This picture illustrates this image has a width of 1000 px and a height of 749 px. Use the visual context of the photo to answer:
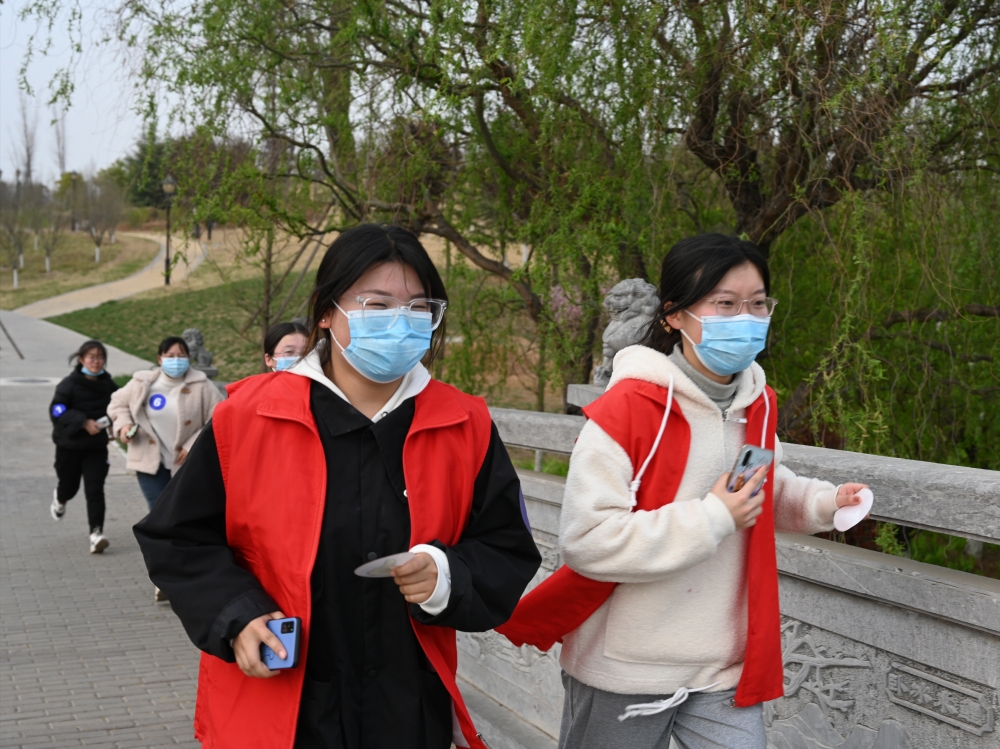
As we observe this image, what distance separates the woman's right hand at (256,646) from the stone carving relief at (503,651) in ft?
7.38

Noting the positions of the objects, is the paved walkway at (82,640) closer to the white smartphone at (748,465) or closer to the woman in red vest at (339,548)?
the woman in red vest at (339,548)

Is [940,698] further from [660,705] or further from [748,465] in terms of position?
[748,465]

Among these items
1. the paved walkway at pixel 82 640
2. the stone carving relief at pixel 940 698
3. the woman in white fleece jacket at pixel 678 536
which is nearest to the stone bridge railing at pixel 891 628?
the stone carving relief at pixel 940 698

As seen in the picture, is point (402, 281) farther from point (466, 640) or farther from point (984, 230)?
point (984, 230)

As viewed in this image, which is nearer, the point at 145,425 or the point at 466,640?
the point at 466,640

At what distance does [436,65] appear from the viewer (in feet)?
21.8

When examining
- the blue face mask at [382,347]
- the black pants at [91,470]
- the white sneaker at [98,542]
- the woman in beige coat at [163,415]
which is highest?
the blue face mask at [382,347]

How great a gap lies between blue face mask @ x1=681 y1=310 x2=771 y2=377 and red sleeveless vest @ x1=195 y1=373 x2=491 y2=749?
0.61 m

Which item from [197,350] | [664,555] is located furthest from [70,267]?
[664,555]

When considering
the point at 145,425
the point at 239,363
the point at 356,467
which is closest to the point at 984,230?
the point at 356,467

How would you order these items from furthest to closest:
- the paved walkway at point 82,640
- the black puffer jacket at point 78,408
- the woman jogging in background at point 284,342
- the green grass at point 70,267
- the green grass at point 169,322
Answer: the green grass at point 70,267
the green grass at point 169,322
the black puffer jacket at point 78,408
the woman jogging in background at point 284,342
the paved walkway at point 82,640

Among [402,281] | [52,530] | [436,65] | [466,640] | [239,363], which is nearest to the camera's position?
[402,281]

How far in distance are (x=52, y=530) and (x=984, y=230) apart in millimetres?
7763

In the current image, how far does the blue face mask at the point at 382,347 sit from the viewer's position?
2.31m
